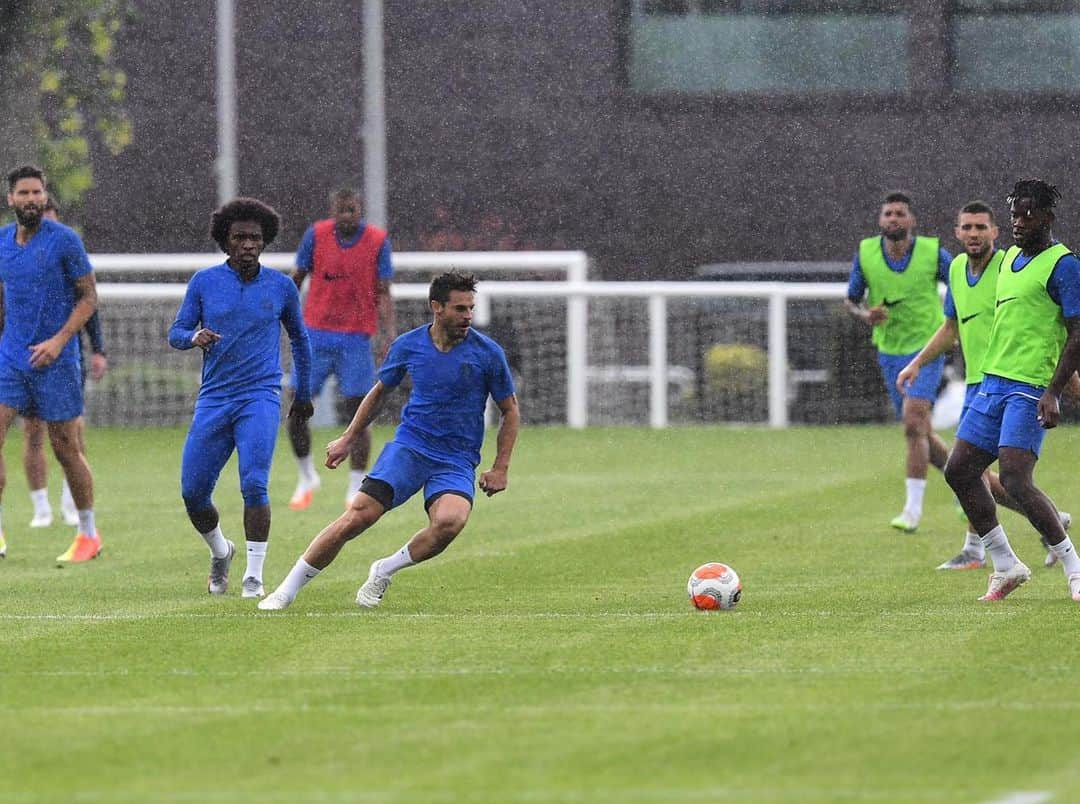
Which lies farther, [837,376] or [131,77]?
[131,77]

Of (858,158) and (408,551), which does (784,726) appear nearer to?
(408,551)

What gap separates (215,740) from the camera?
7.77 metres

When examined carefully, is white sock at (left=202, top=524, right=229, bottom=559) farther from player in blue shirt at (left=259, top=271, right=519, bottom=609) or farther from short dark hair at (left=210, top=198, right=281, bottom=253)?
short dark hair at (left=210, top=198, right=281, bottom=253)

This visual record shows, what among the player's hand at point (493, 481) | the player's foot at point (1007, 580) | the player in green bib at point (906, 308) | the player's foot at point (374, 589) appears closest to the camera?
the player's hand at point (493, 481)

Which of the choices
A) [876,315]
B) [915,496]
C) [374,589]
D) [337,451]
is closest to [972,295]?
[876,315]

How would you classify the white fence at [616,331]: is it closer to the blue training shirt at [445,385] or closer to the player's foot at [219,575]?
the player's foot at [219,575]

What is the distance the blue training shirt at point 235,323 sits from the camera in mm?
11875

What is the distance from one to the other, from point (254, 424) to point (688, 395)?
17358 mm

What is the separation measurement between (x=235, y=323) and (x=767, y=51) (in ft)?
89.6

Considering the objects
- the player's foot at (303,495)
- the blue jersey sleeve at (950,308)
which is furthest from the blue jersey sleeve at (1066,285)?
the player's foot at (303,495)

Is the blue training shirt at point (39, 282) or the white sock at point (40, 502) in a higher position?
the blue training shirt at point (39, 282)

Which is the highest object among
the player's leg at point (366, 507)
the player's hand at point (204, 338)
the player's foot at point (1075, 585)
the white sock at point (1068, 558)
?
the player's hand at point (204, 338)

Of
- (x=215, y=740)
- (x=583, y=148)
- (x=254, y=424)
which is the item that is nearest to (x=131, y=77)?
(x=583, y=148)

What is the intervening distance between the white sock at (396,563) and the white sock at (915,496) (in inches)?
210
